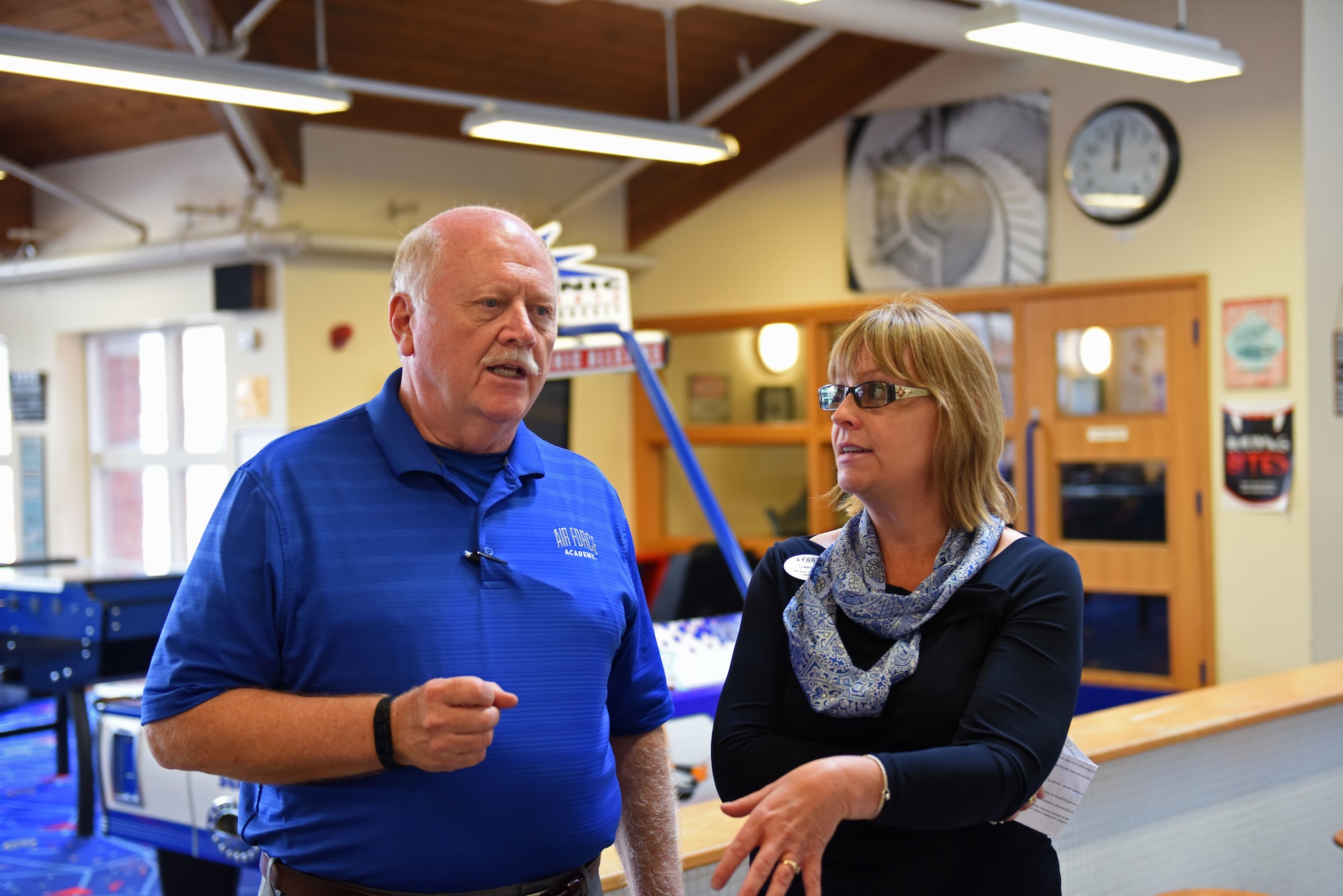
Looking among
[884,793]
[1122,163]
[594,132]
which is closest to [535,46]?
[594,132]

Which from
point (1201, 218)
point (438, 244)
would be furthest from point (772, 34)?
point (438, 244)

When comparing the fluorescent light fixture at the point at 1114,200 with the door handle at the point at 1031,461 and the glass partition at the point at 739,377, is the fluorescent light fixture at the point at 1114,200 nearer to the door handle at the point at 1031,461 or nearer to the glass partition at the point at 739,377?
the door handle at the point at 1031,461

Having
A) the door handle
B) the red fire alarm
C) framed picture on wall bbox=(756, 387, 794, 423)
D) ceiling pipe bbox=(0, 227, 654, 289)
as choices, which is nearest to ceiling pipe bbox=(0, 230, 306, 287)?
ceiling pipe bbox=(0, 227, 654, 289)

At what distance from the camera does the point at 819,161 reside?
7.29 m

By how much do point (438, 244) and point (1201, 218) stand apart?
5.28 m

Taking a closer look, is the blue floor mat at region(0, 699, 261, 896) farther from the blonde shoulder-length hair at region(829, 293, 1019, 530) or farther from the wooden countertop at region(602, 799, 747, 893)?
the blonde shoulder-length hair at region(829, 293, 1019, 530)

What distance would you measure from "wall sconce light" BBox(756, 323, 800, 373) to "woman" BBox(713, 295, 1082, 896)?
592cm

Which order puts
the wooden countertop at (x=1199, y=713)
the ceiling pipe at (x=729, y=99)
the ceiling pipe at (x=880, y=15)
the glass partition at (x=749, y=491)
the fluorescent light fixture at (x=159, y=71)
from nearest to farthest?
the wooden countertop at (x=1199, y=713)
the fluorescent light fixture at (x=159, y=71)
the ceiling pipe at (x=880, y=15)
the ceiling pipe at (x=729, y=99)
the glass partition at (x=749, y=491)

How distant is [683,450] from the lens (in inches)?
135

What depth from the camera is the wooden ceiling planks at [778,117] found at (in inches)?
273

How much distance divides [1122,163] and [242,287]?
15.6 ft

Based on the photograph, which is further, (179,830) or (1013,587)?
(179,830)

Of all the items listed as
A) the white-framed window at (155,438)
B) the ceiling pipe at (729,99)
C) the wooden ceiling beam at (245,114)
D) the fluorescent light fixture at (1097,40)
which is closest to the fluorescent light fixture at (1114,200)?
the fluorescent light fixture at (1097,40)

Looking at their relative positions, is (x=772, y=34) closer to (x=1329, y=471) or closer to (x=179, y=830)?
(x=1329, y=471)
